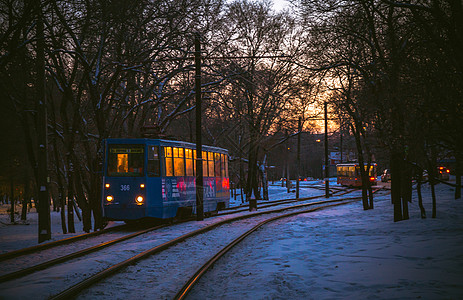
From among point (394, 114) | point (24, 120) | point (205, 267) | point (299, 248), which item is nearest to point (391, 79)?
point (394, 114)

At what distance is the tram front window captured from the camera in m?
16.8

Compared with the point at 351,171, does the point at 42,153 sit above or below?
above

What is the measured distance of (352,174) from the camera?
58250mm

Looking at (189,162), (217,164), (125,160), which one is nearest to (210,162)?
(217,164)

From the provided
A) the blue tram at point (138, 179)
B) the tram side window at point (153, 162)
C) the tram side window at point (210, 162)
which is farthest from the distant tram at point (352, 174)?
the tram side window at point (153, 162)

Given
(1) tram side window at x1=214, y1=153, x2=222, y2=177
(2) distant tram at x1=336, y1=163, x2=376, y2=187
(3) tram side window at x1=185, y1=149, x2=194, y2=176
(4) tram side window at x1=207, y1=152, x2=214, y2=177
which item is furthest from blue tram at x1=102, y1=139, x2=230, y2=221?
(2) distant tram at x1=336, y1=163, x2=376, y2=187

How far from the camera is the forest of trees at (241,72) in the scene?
10.2 m

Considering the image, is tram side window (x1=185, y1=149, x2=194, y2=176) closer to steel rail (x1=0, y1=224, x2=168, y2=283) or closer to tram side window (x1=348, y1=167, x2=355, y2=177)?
steel rail (x1=0, y1=224, x2=168, y2=283)

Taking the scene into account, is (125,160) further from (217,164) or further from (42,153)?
(217,164)

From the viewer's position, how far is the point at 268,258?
1074cm

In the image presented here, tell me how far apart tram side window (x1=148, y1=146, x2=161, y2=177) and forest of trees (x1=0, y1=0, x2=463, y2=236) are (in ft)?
3.69

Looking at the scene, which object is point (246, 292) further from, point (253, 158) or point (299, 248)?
point (253, 158)

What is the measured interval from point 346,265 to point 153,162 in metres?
9.07

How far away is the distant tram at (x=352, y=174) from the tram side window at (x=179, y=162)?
38.5 m
